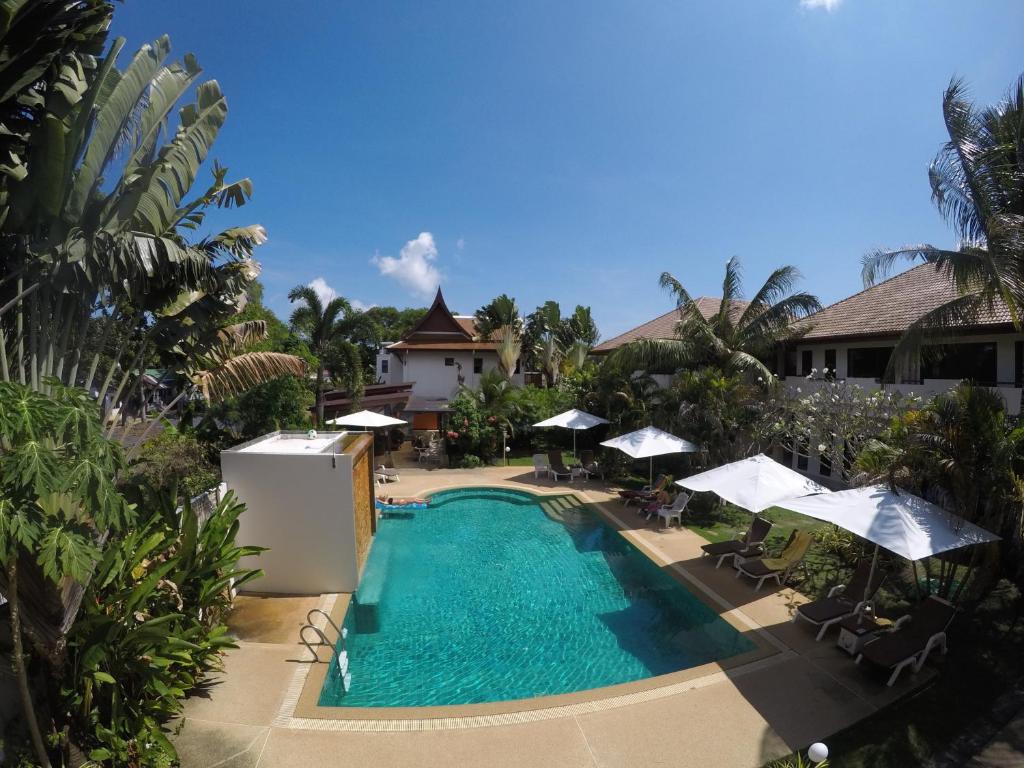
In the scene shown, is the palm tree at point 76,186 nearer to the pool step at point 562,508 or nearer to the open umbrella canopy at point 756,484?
the open umbrella canopy at point 756,484

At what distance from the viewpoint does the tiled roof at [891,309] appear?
14.4 m

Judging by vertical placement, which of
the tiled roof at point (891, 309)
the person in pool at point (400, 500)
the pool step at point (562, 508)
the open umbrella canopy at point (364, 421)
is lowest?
the pool step at point (562, 508)

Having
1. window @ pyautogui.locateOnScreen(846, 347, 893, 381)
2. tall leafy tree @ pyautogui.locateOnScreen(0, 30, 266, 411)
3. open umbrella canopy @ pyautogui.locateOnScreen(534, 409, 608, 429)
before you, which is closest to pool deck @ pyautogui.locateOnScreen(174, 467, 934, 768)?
tall leafy tree @ pyautogui.locateOnScreen(0, 30, 266, 411)

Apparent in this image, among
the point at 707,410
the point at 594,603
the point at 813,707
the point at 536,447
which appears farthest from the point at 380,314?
the point at 813,707

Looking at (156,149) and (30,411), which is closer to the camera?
(30,411)

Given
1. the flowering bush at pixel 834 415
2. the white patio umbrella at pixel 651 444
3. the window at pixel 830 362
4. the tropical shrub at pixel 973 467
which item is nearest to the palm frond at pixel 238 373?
the white patio umbrella at pixel 651 444

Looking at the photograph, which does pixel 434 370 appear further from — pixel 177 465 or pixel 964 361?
pixel 964 361

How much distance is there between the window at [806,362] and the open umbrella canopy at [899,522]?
1162 centimetres

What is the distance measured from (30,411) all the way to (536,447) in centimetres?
2272

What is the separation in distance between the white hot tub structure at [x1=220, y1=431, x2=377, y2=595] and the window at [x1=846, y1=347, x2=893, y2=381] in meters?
16.1

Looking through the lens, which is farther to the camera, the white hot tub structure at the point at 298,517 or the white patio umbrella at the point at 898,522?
the white hot tub structure at the point at 298,517

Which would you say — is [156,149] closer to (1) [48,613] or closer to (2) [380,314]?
(1) [48,613]

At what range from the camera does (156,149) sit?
6.79m

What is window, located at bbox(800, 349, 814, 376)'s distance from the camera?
19109 millimetres
